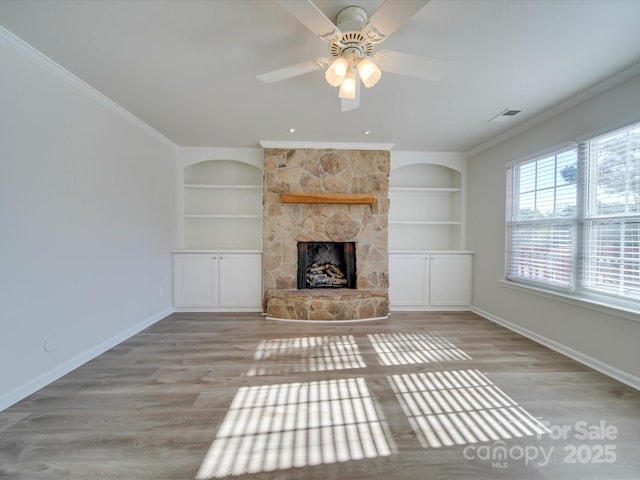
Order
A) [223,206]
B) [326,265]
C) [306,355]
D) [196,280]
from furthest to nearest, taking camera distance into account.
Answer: [223,206] < [326,265] < [196,280] < [306,355]

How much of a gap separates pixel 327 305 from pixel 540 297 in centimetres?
247

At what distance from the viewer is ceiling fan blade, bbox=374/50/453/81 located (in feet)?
5.47

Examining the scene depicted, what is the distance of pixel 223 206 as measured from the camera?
4453 millimetres

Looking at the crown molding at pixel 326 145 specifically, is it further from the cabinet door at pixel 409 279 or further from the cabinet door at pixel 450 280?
the cabinet door at pixel 450 280

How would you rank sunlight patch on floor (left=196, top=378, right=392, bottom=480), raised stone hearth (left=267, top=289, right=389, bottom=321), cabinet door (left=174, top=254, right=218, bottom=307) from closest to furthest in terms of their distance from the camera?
sunlight patch on floor (left=196, top=378, right=392, bottom=480), raised stone hearth (left=267, top=289, right=389, bottom=321), cabinet door (left=174, top=254, right=218, bottom=307)

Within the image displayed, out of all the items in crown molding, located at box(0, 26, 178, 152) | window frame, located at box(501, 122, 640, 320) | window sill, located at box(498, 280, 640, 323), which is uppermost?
crown molding, located at box(0, 26, 178, 152)

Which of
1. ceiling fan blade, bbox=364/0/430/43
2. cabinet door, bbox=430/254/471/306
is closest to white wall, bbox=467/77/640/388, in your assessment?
cabinet door, bbox=430/254/471/306

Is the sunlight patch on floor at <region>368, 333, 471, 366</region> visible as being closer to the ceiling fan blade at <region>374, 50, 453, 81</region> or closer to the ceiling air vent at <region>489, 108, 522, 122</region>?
the ceiling fan blade at <region>374, 50, 453, 81</region>

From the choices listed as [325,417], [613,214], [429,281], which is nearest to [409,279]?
[429,281]

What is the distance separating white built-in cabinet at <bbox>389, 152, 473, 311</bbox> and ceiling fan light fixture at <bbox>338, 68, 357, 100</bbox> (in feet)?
8.13

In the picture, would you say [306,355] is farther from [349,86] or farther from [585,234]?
[585,234]

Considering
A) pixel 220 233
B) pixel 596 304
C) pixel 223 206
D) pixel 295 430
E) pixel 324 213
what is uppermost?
pixel 223 206

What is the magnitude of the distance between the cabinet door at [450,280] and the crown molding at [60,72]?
439cm

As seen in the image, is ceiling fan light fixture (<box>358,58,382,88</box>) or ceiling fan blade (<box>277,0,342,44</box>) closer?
ceiling fan blade (<box>277,0,342,44</box>)
